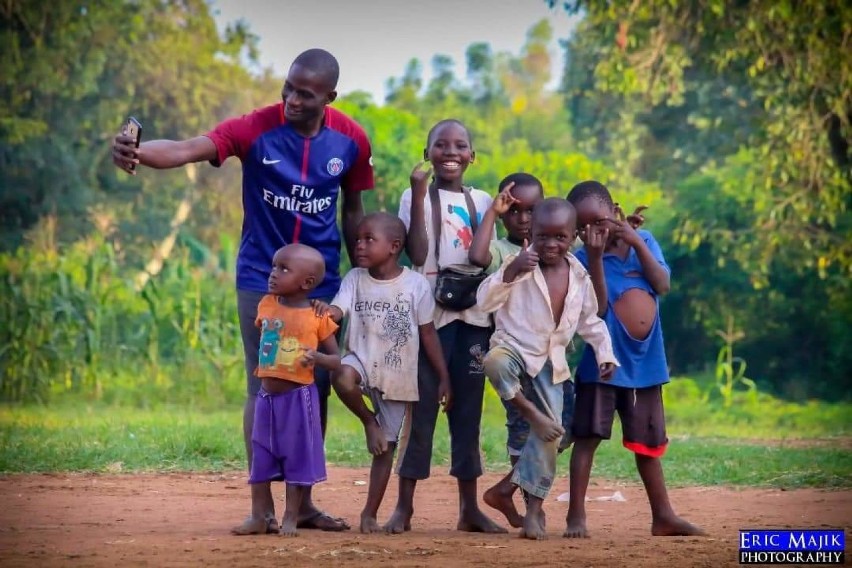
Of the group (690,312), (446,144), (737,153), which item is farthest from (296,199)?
(737,153)

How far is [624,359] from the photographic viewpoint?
558 cm

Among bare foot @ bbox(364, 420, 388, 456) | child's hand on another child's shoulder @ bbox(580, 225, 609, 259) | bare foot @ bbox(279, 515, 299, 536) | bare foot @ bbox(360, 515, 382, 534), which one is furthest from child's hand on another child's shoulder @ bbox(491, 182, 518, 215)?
bare foot @ bbox(279, 515, 299, 536)

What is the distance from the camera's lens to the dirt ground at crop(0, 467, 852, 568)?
15.6 feet

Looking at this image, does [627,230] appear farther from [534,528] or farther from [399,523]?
[399,523]

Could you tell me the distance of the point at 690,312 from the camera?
58.9 ft

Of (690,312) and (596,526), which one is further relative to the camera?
(690,312)

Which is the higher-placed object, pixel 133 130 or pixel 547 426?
pixel 133 130

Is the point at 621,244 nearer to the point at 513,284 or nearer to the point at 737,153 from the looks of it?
the point at 513,284

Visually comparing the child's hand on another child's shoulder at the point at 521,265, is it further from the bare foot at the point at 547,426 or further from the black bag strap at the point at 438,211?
the bare foot at the point at 547,426

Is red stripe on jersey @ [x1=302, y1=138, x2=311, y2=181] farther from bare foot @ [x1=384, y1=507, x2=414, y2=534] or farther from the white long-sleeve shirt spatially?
bare foot @ [x1=384, y1=507, x2=414, y2=534]

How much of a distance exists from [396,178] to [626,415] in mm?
10582

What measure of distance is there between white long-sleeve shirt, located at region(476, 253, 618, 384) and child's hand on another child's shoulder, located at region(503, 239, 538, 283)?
2.3 inches

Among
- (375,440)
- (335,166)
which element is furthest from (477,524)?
(335,166)

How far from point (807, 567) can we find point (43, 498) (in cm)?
385
